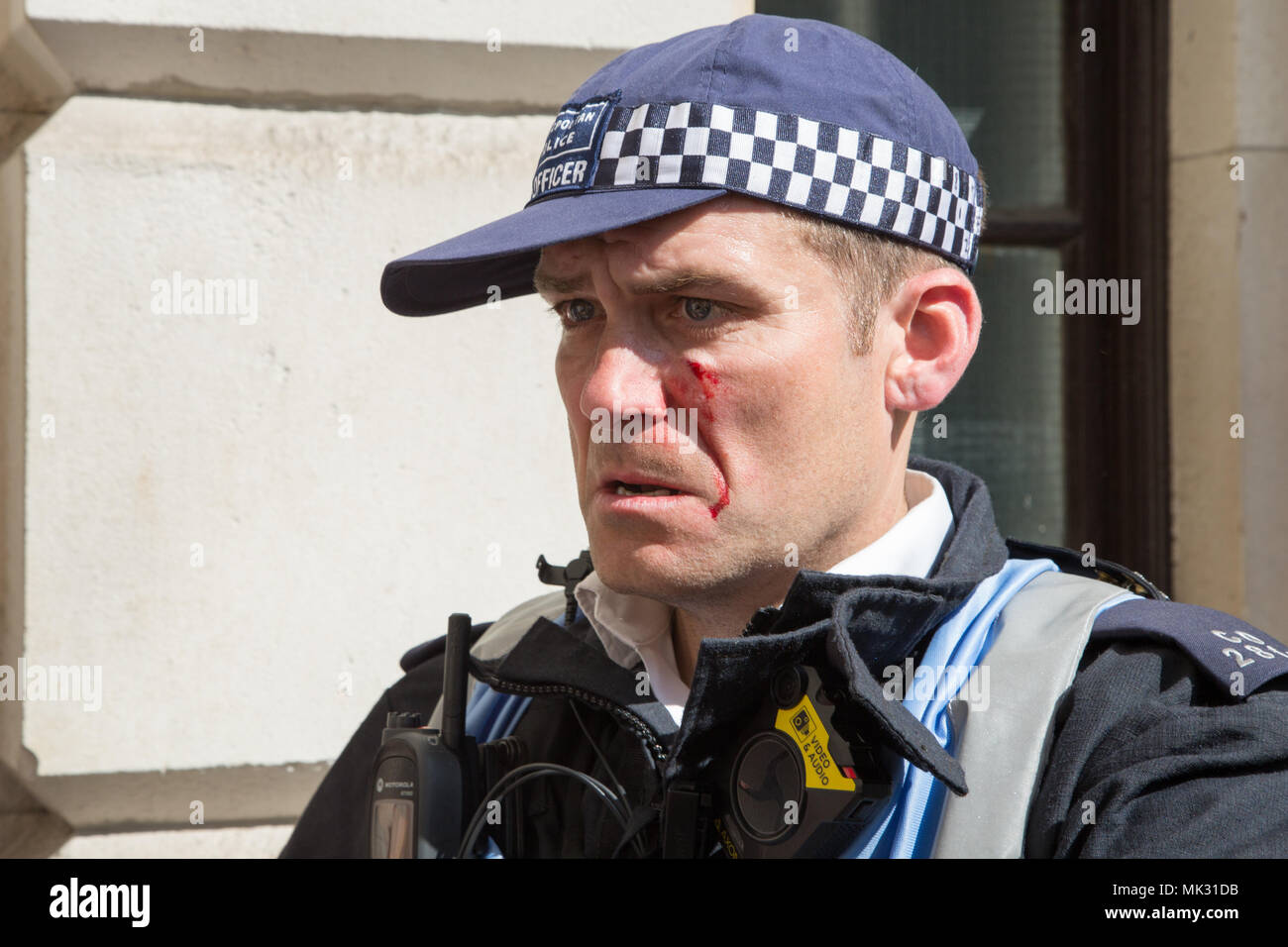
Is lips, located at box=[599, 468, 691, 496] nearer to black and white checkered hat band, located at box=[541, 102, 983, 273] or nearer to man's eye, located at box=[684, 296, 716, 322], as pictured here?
man's eye, located at box=[684, 296, 716, 322]

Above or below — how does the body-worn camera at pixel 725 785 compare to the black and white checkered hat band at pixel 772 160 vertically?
below

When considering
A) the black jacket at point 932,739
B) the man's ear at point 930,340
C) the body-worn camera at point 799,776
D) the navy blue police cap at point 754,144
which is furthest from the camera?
the man's ear at point 930,340

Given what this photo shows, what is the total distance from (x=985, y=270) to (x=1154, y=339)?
364 millimetres

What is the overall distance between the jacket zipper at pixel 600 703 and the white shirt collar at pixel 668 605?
6 cm

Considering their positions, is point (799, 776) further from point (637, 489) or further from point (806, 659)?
point (637, 489)

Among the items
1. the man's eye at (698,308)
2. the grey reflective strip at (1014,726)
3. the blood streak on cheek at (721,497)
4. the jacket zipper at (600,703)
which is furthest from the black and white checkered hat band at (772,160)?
the jacket zipper at (600,703)

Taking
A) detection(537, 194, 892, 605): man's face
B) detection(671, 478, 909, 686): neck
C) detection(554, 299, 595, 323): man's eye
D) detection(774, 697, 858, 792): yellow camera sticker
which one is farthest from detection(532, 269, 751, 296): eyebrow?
detection(774, 697, 858, 792): yellow camera sticker

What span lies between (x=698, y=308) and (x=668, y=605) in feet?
1.26

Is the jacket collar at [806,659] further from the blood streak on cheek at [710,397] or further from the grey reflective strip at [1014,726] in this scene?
the blood streak on cheek at [710,397]

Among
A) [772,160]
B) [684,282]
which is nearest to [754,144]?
[772,160]

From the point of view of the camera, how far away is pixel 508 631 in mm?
1540

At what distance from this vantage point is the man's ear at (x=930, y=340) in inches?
56.7
